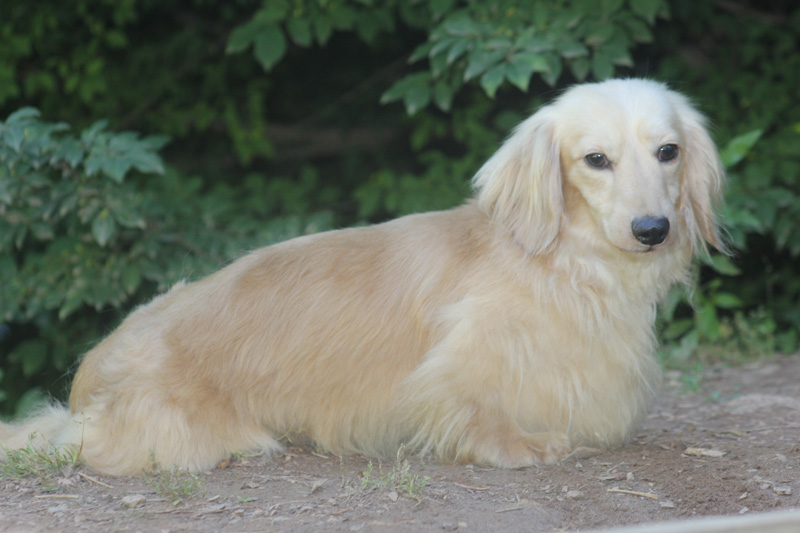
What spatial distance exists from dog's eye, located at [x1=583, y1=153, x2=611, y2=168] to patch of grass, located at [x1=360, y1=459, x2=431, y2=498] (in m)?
1.30

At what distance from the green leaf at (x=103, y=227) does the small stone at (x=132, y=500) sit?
1.86 metres

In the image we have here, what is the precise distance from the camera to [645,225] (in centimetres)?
302

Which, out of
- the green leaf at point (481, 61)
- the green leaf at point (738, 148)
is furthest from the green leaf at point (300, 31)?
the green leaf at point (738, 148)

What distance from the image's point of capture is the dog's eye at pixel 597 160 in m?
3.21

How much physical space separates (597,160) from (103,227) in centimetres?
262

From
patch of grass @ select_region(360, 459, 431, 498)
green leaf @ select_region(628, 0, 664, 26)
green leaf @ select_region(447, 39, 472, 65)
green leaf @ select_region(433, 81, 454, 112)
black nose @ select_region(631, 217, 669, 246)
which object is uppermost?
green leaf @ select_region(628, 0, 664, 26)

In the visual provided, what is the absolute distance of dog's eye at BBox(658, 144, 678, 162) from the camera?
127 inches

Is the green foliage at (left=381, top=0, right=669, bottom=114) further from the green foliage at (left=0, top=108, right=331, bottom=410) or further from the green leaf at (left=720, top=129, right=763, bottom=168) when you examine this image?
the green foliage at (left=0, top=108, right=331, bottom=410)

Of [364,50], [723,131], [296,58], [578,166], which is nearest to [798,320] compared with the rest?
[723,131]

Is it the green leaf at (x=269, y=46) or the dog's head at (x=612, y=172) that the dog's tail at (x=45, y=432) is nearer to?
the dog's head at (x=612, y=172)

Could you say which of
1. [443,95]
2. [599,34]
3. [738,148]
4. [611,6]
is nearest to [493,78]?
[443,95]

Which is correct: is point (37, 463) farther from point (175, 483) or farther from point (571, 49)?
point (571, 49)

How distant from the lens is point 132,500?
2.93 metres

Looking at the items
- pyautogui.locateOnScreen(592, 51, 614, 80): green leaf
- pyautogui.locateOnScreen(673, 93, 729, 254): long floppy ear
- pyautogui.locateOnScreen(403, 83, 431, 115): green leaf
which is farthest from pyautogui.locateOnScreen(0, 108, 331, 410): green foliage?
pyautogui.locateOnScreen(673, 93, 729, 254): long floppy ear
